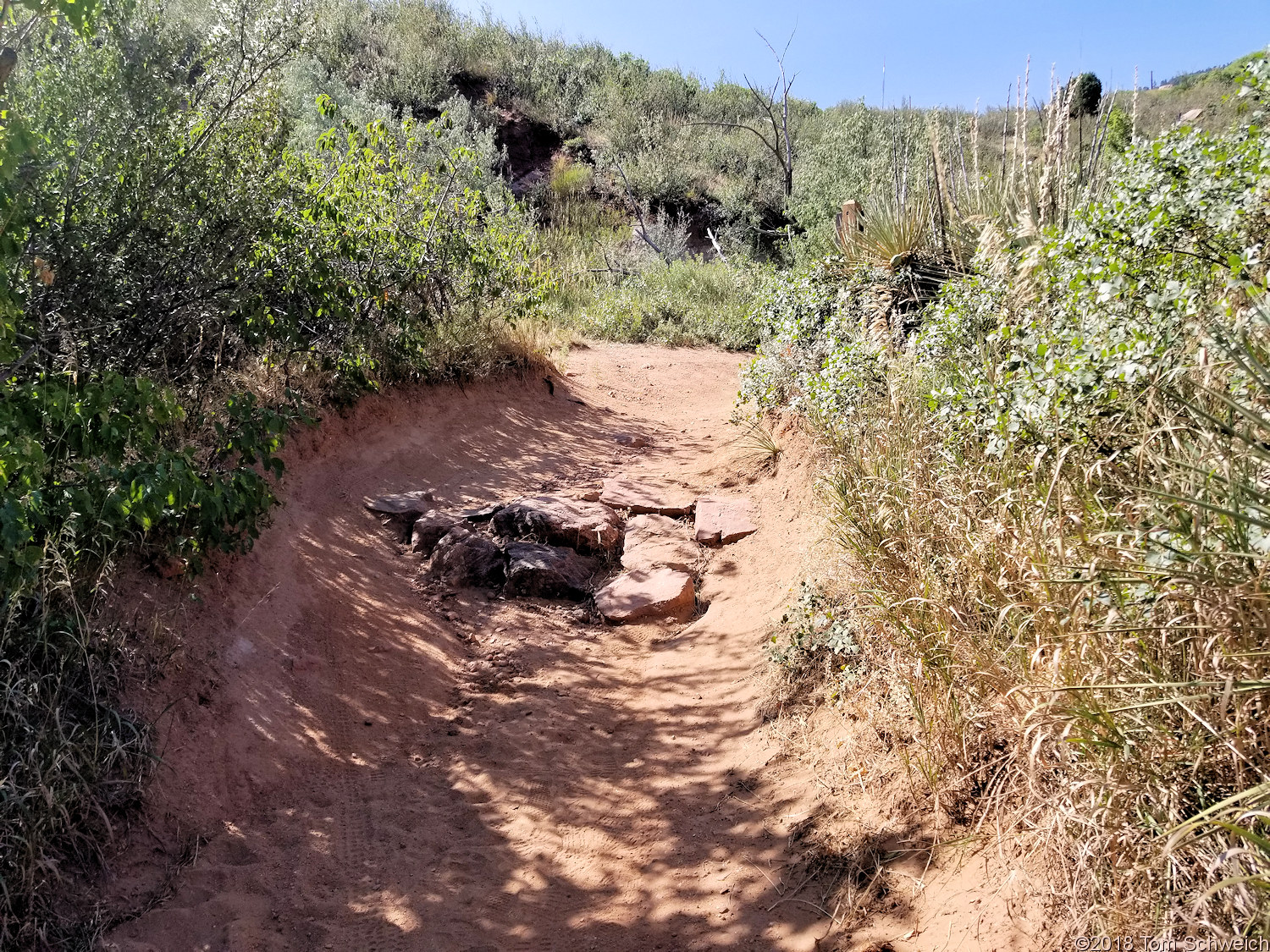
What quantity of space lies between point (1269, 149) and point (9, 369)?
4856 mm

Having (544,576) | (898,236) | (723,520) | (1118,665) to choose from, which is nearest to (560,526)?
(544,576)

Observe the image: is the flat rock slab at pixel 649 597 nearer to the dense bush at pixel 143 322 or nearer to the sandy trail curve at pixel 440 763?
the sandy trail curve at pixel 440 763

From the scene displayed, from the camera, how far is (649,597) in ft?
17.6

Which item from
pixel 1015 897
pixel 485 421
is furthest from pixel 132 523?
pixel 485 421

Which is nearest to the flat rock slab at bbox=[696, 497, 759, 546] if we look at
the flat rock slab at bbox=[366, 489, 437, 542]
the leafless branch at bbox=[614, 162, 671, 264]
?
the flat rock slab at bbox=[366, 489, 437, 542]

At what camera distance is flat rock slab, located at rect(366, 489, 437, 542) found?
6.07 meters

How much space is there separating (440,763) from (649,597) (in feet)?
5.87

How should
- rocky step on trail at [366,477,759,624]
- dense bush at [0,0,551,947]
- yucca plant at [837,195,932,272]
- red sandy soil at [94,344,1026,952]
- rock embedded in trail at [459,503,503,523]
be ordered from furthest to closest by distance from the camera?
1. yucca plant at [837,195,932,272]
2. rock embedded in trail at [459,503,503,523]
3. rocky step on trail at [366,477,759,624]
4. red sandy soil at [94,344,1026,952]
5. dense bush at [0,0,551,947]

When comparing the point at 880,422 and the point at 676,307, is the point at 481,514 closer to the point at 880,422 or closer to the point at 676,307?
the point at 880,422

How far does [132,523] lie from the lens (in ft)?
12.6

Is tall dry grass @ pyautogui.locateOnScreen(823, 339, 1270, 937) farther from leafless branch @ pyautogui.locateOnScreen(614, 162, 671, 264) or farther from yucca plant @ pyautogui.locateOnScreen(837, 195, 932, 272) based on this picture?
leafless branch @ pyautogui.locateOnScreen(614, 162, 671, 264)

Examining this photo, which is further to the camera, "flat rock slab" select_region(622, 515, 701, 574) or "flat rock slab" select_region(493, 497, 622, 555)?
"flat rock slab" select_region(493, 497, 622, 555)

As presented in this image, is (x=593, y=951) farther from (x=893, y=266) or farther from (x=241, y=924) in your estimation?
(x=893, y=266)

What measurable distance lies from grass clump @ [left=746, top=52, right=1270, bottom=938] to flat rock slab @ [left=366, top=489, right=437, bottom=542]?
3.22 m
